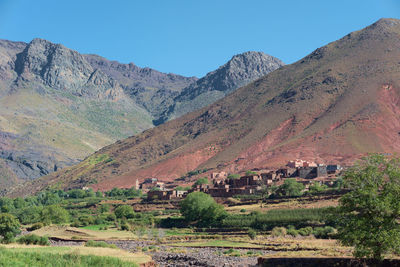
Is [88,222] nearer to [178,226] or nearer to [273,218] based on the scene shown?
[178,226]

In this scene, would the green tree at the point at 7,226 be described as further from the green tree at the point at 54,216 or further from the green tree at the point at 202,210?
the green tree at the point at 202,210

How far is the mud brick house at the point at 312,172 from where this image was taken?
371ft

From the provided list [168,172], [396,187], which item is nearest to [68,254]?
[396,187]

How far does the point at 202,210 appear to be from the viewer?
81.9 meters

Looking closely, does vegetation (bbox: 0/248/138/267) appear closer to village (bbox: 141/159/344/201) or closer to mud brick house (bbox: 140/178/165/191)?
village (bbox: 141/159/344/201)

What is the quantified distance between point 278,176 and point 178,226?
39.6m

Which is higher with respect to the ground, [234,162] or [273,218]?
A: [234,162]

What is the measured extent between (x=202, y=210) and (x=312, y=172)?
40.6 meters

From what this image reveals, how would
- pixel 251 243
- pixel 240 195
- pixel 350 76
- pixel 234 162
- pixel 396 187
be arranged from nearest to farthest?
pixel 396 187 → pixel 251 243 → pixel 240 195 → pixel 234 162 → pixel 350 76

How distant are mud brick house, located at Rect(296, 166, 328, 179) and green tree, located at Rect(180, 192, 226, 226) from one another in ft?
118

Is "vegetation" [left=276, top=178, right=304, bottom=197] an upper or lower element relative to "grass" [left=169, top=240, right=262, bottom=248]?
upper

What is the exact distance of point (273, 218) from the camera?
71062 mm

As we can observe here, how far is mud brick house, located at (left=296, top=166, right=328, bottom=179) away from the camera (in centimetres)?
11306

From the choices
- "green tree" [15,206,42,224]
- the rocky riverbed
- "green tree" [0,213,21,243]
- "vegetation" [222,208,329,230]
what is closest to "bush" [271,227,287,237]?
"vegetation" [222,208,329,230]
